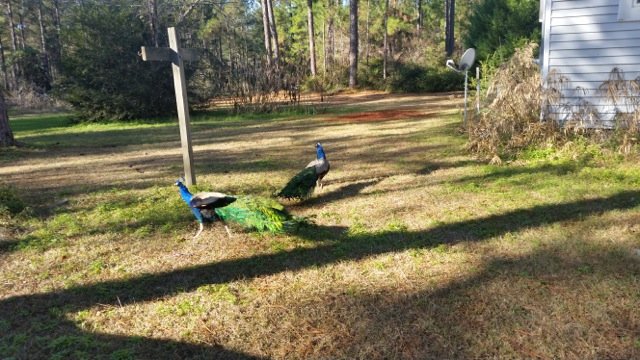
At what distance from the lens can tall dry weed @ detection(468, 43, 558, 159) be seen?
758cm

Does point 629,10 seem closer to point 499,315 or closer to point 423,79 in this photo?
point 499,315

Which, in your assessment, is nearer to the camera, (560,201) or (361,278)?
(361,278)

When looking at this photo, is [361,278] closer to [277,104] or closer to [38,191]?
[38,191]

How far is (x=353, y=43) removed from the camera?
27953 millimetres

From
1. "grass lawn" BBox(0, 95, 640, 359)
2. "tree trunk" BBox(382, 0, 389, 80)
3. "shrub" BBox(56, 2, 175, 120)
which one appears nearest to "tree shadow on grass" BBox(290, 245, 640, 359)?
"grass lawn" BBox(0, 95, 640, 359)

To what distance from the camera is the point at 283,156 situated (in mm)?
8891

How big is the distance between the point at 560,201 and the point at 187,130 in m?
4.78

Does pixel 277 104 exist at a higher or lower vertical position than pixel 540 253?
higher

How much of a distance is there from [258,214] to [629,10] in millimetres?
7268

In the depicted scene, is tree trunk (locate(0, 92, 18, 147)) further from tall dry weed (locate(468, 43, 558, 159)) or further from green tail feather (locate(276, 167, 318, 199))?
tall dry weed (locate(468, 43, 558, 159))

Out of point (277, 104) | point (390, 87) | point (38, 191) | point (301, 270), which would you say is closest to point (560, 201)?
point (301, 270)

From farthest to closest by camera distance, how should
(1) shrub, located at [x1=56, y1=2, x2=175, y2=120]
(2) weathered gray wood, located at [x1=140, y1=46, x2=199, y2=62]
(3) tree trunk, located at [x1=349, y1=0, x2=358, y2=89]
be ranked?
(3) tree trunk, located at [x1=349, y1=0, x2=358, y2=89], (1) shrub, located at [x1=56, y1=2, x2=175, y2=120], (2) weathered gray wood, located at [x1=140, y1=46, x2=199, y2=62]

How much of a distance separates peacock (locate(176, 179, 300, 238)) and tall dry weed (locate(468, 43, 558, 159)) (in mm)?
4665

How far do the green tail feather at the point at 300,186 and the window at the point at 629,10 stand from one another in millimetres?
6112
